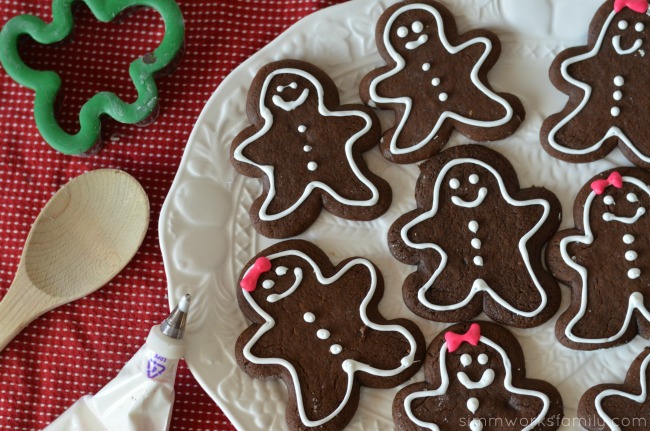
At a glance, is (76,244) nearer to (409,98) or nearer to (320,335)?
(320,335)

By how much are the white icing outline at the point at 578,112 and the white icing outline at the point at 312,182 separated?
462 millimetres

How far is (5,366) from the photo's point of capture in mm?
1780

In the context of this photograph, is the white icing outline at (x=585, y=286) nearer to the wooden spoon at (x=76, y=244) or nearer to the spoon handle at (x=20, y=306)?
the wooden spoon at (x=76, y=244)

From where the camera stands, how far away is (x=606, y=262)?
162 centimetres

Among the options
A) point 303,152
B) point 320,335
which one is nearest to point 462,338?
point 320,335

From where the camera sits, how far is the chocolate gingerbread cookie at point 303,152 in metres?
1.68

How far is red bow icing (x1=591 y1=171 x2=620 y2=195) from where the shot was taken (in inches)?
64.3

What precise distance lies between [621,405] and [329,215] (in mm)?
822

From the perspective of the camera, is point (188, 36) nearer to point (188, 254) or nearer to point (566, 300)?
point (188, 254)

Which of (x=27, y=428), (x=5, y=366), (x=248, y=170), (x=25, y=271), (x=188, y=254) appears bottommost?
(x=27, y=428)

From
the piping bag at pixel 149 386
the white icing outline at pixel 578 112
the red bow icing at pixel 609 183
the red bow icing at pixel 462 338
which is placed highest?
the white icing outline at pixel 578 112

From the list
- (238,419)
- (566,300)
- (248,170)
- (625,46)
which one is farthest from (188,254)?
(625,46)

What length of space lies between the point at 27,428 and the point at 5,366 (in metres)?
0.17

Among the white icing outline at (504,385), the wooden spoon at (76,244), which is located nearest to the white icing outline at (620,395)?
the white icing outline at (504,385)
